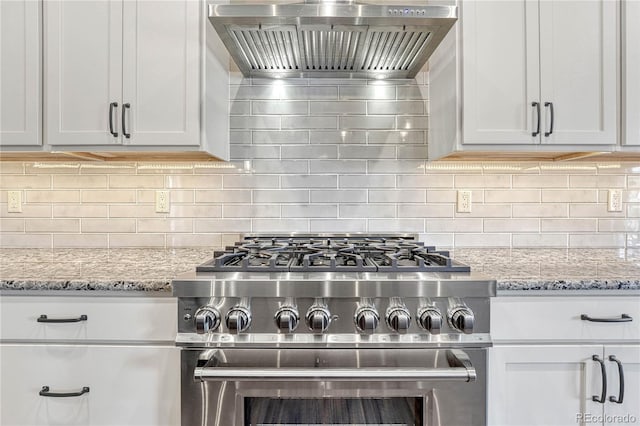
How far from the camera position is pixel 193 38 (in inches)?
63.1

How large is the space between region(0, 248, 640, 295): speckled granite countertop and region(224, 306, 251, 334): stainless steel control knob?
260 mm

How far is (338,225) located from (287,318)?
3.00 feet

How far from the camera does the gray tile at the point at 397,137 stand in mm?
1966

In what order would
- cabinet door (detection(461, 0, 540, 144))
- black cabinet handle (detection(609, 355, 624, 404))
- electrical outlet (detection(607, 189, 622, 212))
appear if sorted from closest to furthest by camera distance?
1. black cabinet handle (detection(609, 355, 624, 404))
2. cabinet door (detection(461, 0, 540, 144))
3. electrical outlet (detection(607, 189, 622, 212))

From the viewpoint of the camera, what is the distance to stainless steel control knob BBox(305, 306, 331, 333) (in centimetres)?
110

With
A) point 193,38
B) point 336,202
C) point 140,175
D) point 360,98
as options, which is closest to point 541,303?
point 336,202

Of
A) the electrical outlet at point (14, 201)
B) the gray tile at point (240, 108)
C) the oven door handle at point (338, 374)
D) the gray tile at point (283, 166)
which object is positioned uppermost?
the gray tile at point (240, 108)

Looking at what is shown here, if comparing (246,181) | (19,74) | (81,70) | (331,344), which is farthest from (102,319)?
(19,74)

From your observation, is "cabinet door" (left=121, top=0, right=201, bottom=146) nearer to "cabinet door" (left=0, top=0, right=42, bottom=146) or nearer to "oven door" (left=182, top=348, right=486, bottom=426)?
"cabinet door" (left=0, top=0, right=42, bottom=146)

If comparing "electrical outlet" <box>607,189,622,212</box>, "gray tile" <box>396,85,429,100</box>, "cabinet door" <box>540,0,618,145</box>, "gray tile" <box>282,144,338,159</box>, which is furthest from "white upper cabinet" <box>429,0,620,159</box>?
"gray tile" <box>282,144,338,159</box>

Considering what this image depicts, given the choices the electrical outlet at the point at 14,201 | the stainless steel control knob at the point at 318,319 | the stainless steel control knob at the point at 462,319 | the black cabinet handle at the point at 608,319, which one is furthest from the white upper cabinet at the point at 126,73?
the black cabinet handle at the point at 608,319

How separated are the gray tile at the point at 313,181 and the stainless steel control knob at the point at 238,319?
94 cm

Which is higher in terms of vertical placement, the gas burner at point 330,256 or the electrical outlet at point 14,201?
the electrical outlet at point 14,201

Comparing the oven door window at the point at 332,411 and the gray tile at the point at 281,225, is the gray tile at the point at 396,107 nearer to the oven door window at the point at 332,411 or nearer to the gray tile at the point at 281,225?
the gray tile at the point at 281,225
